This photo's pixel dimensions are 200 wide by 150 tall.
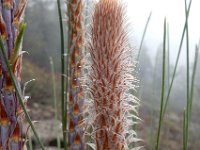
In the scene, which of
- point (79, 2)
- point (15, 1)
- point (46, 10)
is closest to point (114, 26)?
point (15, 1)

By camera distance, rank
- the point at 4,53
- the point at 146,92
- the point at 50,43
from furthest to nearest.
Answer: the point at 146,92
the point at 50,43
the point at 4,53

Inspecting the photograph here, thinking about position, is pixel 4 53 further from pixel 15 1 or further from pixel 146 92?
pixel 146 92

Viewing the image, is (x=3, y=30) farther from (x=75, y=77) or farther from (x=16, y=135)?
(x=75, y=77)

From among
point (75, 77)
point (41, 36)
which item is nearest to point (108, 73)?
point (75, 77)

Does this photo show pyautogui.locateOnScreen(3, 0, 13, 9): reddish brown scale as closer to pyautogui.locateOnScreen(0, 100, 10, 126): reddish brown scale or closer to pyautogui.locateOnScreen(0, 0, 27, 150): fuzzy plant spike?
pyautogui.locateOnScreen(0, 0, 27, 150): fuzzy plant spike

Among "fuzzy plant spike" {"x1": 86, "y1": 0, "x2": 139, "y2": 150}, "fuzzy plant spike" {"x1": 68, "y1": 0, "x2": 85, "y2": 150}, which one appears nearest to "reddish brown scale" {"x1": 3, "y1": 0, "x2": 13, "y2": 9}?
"fuzzy plant spike" {"x1": 86, "y1": 0, "x2": 139, "y2": 150}

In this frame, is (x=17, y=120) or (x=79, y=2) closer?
(x=17, y=120)
